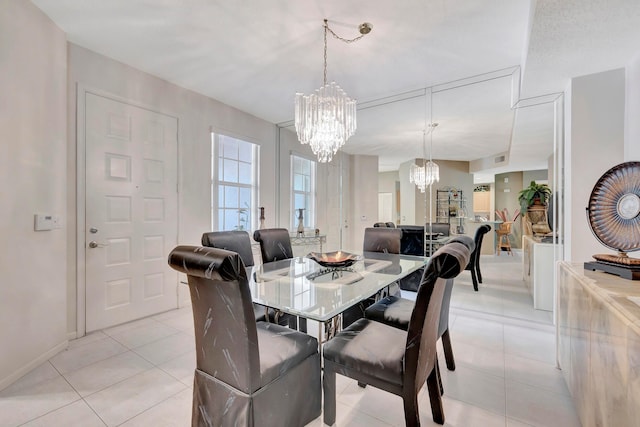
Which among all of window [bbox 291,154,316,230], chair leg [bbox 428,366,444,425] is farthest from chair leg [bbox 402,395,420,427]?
window [bbox 291,154,316,230]

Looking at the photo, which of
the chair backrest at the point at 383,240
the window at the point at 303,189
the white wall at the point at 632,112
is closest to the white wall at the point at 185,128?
the window at the point at 303,189

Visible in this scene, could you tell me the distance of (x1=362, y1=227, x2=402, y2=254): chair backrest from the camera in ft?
10.1

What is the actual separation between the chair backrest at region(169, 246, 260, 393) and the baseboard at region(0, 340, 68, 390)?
1653mm

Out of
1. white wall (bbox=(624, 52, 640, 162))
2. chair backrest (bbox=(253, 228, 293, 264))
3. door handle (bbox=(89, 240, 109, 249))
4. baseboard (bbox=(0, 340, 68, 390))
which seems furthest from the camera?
chair backrest (bbox=(253, 228, 293, 264))

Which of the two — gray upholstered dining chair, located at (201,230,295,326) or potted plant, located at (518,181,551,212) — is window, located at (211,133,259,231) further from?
potted plant, located at (518,181,551,212)

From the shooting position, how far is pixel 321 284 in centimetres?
185

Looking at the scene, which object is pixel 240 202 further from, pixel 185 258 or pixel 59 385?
pixel 185 258

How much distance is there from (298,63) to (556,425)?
3.34m

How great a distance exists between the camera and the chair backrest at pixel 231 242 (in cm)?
230

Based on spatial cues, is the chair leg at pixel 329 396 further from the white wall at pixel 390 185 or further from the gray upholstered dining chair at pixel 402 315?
the white wall at pixel 390 185

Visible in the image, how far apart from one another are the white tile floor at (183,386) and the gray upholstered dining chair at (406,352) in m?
0.34

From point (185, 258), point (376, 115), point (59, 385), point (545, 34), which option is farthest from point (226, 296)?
point (376, 115)

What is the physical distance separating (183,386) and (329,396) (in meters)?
1.08

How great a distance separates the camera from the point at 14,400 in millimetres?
1695
